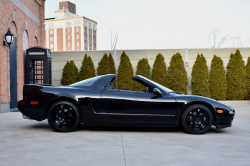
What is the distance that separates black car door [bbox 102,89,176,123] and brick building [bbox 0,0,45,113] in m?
6.11

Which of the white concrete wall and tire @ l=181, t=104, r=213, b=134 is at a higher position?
the white concrete wall

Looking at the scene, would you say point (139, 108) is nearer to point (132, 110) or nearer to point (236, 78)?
point (132, 110)

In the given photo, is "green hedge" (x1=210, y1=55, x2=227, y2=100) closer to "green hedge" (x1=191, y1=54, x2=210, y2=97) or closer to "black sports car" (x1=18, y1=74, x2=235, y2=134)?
"green hedge" (x1=191, y1=54, x2=210, y2=97)

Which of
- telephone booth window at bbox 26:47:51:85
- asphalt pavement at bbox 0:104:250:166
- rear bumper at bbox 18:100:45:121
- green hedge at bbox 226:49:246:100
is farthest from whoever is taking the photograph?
green hedge at bbox 226:49:246:100

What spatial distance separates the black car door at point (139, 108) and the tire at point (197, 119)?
29cm

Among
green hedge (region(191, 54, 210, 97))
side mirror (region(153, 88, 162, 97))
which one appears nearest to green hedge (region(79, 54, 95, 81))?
green hedge (region(191, 54, 210, 97))

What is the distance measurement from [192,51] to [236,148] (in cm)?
1357

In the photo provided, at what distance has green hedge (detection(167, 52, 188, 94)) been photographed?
16859 millimetres

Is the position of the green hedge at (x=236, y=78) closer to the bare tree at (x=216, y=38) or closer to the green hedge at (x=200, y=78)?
the green hedge at (x=200, y=78)

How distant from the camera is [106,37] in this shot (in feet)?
96.8

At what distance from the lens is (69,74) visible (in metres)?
17.1

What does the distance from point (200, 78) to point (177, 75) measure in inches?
53.8

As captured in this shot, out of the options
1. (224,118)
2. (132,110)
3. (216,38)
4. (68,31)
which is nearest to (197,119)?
(224,118)

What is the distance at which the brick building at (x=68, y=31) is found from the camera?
109 meters
